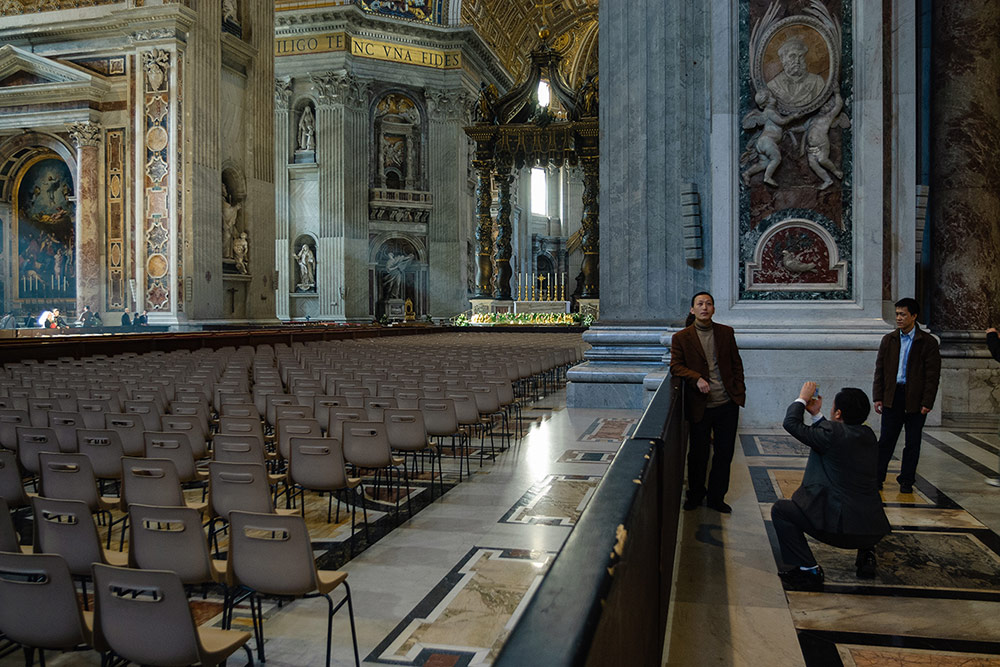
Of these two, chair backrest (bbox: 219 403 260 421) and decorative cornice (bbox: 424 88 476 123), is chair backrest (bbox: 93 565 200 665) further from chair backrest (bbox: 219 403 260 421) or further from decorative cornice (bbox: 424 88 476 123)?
decorative cornice (bbox: 424 88 476 123)

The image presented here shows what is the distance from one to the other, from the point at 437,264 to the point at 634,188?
2938 cm

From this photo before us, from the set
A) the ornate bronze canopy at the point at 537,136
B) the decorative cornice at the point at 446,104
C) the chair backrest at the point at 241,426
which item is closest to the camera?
the chair backrest at the point at 241,426

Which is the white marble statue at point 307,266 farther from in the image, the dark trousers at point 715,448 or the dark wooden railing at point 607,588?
the dark wooden railing at point 607,588

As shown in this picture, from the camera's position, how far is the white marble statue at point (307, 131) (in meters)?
38.5

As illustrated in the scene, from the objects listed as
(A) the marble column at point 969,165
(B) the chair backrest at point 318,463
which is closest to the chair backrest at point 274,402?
(B) the chair backrest at point 318,463

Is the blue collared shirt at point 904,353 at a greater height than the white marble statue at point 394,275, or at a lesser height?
lesser

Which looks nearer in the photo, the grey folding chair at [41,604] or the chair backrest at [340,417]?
the grey folding chair at [41,604]

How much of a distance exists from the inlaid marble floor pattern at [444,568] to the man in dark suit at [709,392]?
0.92 metres

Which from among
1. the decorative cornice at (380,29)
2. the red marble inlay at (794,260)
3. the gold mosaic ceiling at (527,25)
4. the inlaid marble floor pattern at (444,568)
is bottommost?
the inlaid marble floor pattern at (444,568)

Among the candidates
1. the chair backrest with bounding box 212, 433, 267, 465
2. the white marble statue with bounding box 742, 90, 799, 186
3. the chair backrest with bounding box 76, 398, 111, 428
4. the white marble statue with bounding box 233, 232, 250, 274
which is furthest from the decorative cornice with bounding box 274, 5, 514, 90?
the chair backrest with bounding box 212, 433, 267, 465

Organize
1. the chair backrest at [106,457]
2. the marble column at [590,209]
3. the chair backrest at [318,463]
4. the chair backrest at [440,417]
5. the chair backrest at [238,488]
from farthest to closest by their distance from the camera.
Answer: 1. the marble column at [590,209]
2. the chair backrest at [440,417]
3. the chair backrest at [106,457]
4. the chair backrest at [318,463]
5. the chair backrest at [238,488]

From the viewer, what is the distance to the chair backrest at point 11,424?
652 cm

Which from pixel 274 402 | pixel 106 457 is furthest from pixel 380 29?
pixel 106 457

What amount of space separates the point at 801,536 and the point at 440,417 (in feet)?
12.9
